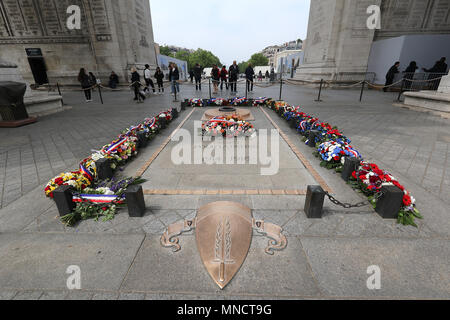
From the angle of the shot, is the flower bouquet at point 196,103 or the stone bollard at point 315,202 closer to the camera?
the stone bollard at point 315,202

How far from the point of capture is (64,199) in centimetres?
280

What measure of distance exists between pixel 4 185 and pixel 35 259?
7.81ft

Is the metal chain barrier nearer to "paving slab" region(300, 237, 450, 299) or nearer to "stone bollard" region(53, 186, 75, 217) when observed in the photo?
"paving slab" region(300, 237, 450, 299)

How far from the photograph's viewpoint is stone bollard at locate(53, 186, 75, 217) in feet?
9.09

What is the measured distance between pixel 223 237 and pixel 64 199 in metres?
2.14

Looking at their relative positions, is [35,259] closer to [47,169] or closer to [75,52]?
[47,169]

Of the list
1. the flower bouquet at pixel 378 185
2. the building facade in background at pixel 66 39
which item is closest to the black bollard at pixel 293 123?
the flower bouquet at pixel 378 185

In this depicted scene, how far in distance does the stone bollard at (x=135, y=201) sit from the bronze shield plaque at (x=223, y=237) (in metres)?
0.79

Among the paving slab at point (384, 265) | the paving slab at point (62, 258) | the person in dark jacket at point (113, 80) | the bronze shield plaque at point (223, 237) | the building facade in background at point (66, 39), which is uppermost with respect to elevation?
the building facade in background at point (66, 39)

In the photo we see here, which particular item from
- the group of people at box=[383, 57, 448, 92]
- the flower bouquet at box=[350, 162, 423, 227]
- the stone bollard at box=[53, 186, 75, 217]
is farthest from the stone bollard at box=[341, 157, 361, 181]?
the group of people at box=[383, 57, 448, 92]

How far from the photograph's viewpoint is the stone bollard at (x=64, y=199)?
9.09ft

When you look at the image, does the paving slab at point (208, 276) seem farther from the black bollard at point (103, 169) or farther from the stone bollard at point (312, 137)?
the stone bollard at point (312, 137)

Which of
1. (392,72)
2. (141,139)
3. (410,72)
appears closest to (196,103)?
(141,139)

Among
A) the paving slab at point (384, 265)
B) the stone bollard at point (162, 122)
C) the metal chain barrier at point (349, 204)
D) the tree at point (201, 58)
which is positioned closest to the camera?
the paving slab at point (384, 265)
